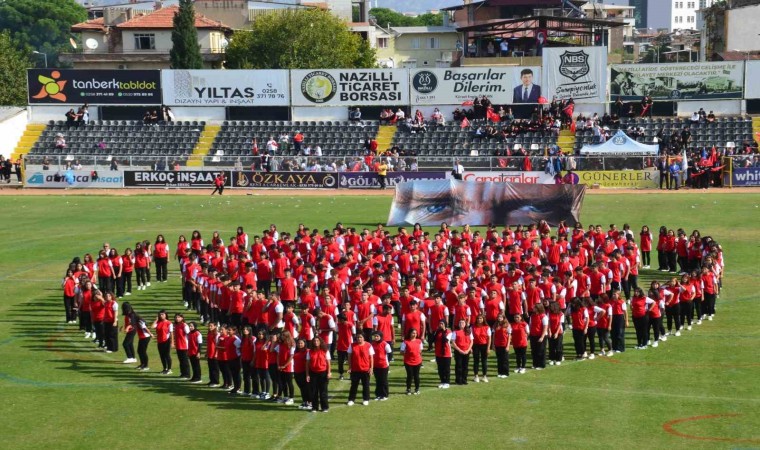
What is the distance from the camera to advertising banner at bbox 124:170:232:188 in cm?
5467

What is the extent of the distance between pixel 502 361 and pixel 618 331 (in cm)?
307

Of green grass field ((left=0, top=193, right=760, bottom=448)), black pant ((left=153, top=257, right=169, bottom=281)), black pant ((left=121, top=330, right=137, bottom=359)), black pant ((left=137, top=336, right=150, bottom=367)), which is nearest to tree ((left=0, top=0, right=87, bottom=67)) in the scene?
black pant ((left=153, top=257, right=169, bottom=281))

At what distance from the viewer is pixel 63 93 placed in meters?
64.6

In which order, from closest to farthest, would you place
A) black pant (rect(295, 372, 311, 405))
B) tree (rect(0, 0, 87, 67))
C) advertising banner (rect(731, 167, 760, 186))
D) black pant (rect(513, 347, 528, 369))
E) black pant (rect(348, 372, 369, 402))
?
1. black pant (rect(295, 372, 311, 405))
2. black pant (rect(348, 372, 369, 402))
3. black pant (rect(513, 347, 528, 369))
4. advertising banner (rect(731, 167, 760, 186))
5. tree (rect(0, 0, 87, 67))

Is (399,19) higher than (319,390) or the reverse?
higher

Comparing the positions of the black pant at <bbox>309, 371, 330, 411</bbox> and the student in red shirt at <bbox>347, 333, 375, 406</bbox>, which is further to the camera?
the student in red shirt at <bbox>347, 333, 375, 406</bbox>

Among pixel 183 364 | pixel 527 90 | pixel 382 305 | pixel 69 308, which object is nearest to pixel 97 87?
pixel 527 90

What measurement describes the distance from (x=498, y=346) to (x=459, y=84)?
4374cm

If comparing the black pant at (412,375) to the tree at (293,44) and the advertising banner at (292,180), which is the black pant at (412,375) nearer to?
the advertising banner at (292,180)

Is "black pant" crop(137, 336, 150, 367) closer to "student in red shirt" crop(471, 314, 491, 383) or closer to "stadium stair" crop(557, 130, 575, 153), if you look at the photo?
"student in red shirt" crop(471, 314, 491, 383)

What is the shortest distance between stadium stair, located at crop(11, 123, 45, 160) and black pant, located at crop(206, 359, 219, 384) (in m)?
45.4

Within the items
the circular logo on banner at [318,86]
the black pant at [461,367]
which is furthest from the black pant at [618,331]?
the circular logo on banner at [318,86]

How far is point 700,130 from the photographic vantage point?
187 ft

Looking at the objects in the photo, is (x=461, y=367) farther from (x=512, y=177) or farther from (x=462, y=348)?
(x=512, y=177)
